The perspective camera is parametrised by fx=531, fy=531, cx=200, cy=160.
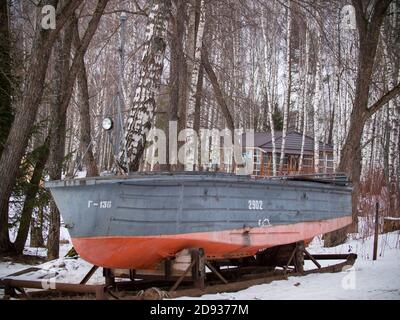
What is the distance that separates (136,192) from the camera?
19.4 ft

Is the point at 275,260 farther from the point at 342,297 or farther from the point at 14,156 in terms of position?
the point at 14,156

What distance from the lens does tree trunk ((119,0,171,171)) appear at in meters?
8.14

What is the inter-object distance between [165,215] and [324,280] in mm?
2715

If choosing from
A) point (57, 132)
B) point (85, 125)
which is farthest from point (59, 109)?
point (85, 125)

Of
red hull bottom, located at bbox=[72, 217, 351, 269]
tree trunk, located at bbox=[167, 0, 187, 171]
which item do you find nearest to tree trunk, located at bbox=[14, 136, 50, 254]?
tree trunk, located at bbox=[167, 0, 187, 171]

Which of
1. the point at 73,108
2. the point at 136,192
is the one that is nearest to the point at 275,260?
the point at 136,192

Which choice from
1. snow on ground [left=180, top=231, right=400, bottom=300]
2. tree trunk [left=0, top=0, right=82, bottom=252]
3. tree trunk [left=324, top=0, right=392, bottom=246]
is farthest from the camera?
tree trunk [left=324, top=0, right=392, bottom=246]

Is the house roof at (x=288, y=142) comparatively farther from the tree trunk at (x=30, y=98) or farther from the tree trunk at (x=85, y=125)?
the tree trunk at (x=30, y=98)

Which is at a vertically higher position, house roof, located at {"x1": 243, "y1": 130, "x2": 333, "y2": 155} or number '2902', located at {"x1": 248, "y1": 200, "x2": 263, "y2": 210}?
house roof, located at {"x1": 243, "y1": 130, "x2": 333, "y2": 155}

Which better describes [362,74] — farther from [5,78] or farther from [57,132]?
[5,78]

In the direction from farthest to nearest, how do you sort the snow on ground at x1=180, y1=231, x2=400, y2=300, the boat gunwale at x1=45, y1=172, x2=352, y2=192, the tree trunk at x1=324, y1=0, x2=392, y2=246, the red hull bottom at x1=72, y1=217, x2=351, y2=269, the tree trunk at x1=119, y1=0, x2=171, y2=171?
the tree trunk at x1=324, y1=0, x2=392, y2=246
the tree trunk at x1=119, y1=0, x2=171, y2=171
the snow on ground at x1=180, y1=231, x2=400, y2=300
the red hull bottom at x1=72, y1=217, x2=351, y2=269
the boat gunwale at x1=45, y1=172, x2=352, y2=192

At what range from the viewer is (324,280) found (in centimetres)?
739

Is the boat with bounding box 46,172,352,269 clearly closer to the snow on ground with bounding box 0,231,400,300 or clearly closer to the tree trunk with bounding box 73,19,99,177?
the snow on ground with bounding box 0,231,400,300

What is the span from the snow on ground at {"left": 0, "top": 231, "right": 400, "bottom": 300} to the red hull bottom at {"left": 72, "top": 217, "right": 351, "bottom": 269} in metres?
0.57
